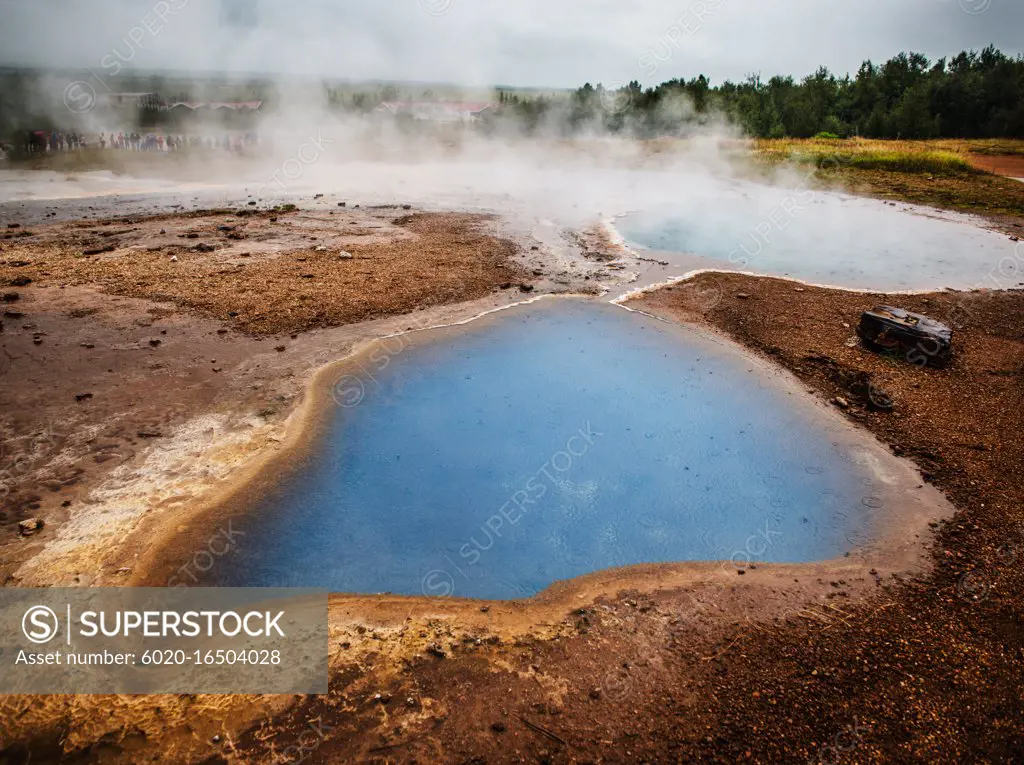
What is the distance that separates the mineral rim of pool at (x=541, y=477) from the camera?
519 cm

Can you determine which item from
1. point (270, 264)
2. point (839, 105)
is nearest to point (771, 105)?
point (839, 105)

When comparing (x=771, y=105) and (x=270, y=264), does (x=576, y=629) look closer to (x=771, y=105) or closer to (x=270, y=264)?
(x=270, y=264)

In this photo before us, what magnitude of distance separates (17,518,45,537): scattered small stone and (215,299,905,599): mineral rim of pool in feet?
5.61

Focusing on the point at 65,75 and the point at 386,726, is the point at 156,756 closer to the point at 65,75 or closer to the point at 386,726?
the point at 386,726

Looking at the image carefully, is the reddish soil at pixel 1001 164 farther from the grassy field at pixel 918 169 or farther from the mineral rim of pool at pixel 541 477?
the mineral rim of pool at pixel 541 477

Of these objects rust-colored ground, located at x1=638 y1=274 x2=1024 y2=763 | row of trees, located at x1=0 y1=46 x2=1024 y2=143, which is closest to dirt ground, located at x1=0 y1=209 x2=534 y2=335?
rust-colored ground, located at x1=638 y1=274 x2=1024 y2=763

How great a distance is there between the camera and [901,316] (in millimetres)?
8891

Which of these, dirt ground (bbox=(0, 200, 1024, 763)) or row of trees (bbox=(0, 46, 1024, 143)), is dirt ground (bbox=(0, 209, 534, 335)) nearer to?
dirt ground (bbox=(0, 200, 1024, 763))

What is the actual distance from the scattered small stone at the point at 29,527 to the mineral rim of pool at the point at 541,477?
1.71m

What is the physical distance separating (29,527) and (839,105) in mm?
49223

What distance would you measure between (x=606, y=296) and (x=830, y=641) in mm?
7906

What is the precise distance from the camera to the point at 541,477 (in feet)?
20.4

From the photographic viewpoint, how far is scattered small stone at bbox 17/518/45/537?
494 centimetres

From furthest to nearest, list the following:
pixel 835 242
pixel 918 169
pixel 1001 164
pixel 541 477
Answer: pixel 1001 164 → pixel 918 169 → pixel 835 242 → pixel 541 477
